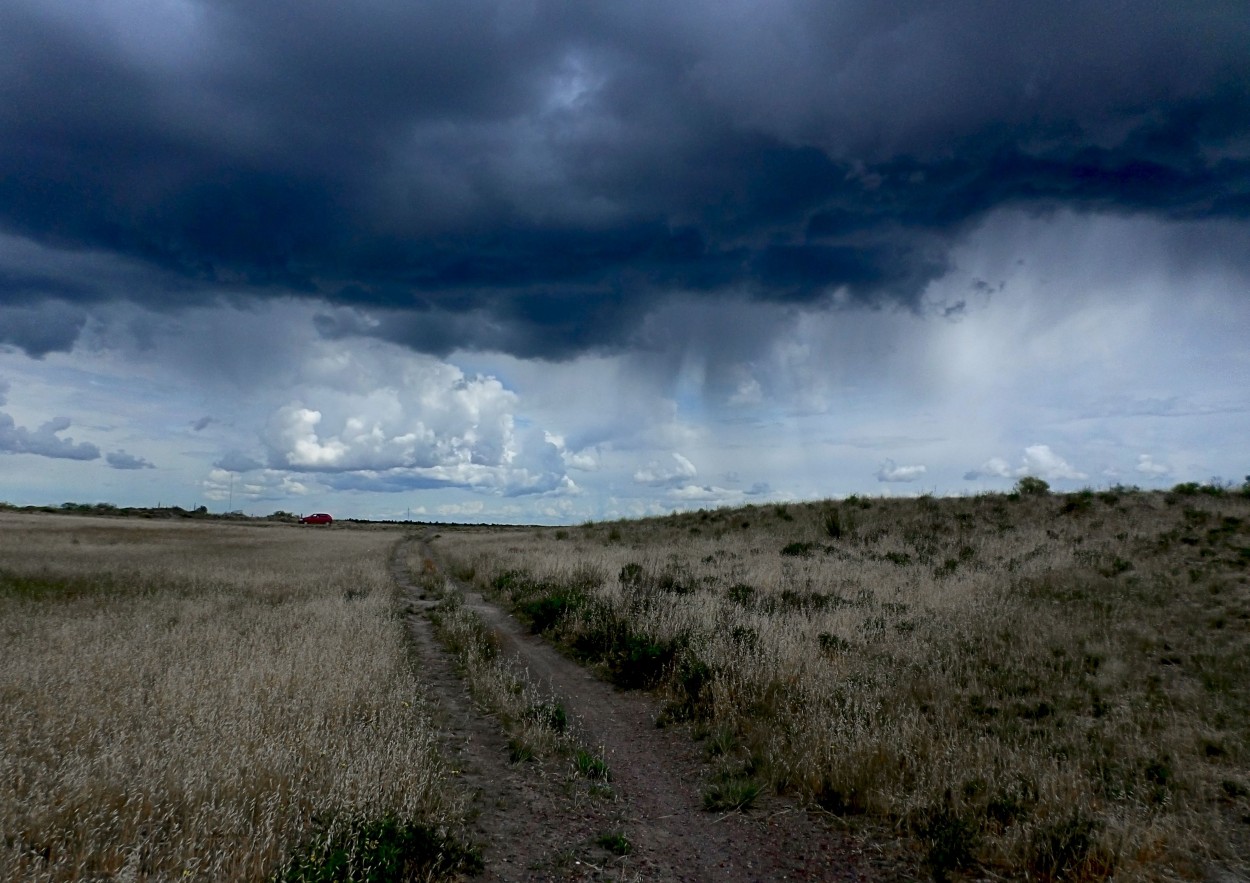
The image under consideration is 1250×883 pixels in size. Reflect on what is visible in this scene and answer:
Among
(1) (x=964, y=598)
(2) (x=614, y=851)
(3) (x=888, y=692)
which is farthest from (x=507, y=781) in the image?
(1) (x=964, y=598)

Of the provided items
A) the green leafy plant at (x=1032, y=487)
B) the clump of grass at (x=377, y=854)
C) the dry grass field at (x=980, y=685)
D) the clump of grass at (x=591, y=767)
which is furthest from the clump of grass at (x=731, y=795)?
the green leafy plant at (x=1032, y=487)

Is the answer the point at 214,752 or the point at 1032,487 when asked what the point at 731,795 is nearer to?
the point at 214,752

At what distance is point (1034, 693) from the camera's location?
10.3 m

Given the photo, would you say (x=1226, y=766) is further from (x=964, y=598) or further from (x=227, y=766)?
(x=227, y=766)

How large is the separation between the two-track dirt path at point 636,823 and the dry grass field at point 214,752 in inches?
22.3

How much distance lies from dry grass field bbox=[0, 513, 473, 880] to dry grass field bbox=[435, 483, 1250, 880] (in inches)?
144

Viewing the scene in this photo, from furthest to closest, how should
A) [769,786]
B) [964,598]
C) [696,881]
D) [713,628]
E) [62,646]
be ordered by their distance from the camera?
1. [964,598]
2. [713,628]
3. [62,646]
4. [769,786]
5. [696,881]

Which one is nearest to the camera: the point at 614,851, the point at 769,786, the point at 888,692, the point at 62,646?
the point at 614,851

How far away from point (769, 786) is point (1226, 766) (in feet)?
17.1

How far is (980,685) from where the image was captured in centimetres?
1066

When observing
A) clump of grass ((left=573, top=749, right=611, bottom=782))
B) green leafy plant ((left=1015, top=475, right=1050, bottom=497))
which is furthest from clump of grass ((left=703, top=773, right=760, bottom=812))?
green leafy plant ((left=1015, top=475, right=1050, bottom=497))

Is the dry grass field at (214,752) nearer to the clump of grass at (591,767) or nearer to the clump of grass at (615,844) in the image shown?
the clump of grass at (615,844)

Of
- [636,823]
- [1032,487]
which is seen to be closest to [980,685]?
[636,823]

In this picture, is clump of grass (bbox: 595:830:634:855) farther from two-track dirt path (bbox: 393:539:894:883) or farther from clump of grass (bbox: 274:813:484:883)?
clump of grass (bbox: 274:813:484:883)
